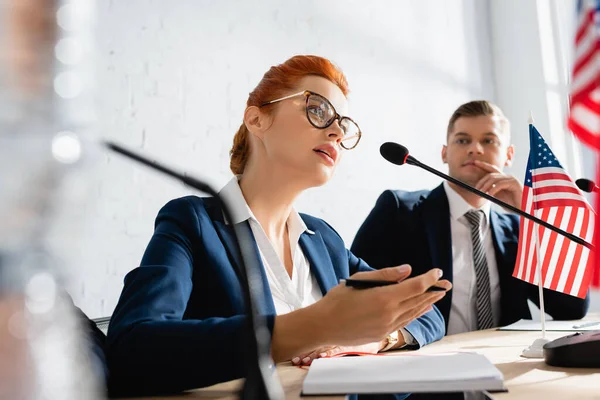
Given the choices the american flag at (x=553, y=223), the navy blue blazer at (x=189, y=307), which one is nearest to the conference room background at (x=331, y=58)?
the american flag at (x=553, y=223)

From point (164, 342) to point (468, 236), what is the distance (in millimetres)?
1473

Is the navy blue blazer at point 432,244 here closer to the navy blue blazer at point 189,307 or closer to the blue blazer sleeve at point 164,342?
the navy blue blazer at point 189,307

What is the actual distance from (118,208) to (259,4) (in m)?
1.18

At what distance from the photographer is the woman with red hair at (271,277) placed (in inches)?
30.5

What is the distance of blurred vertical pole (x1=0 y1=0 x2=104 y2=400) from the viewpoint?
0.29 m

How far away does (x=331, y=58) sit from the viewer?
295 centimetres

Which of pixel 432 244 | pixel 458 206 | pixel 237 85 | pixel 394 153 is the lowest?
pixel 432 244

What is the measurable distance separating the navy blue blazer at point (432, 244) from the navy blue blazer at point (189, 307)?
61 centimetres

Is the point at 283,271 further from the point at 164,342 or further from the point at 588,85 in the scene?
the point at 588,85

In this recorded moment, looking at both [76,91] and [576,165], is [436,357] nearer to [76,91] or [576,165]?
[76,91]

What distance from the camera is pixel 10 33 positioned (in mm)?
292

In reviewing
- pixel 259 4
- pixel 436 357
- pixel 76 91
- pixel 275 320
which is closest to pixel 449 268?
pixel 436 357

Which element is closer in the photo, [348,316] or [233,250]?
[348,316]

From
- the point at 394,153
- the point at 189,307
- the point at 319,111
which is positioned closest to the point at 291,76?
the point at 319,111
